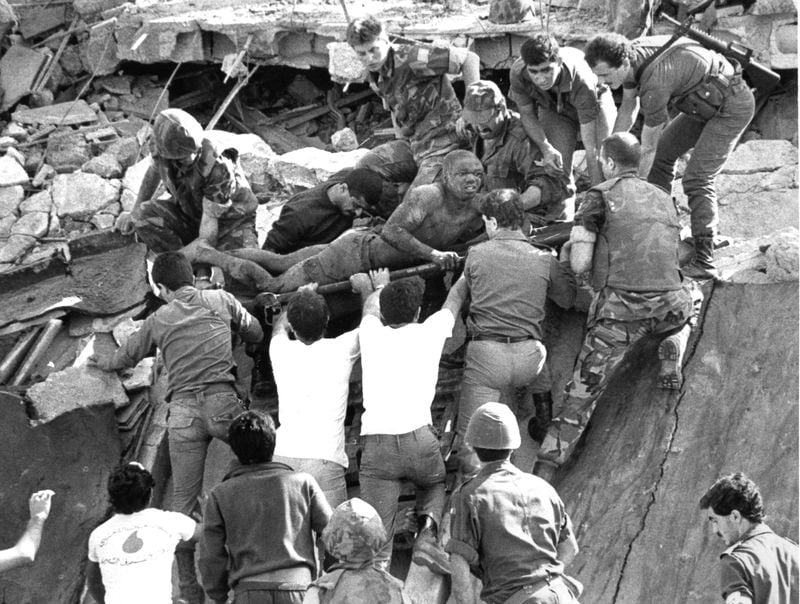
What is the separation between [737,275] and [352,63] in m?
5.20

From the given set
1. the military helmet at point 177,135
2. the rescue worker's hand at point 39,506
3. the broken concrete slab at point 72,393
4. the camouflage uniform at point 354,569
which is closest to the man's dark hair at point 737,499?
the camouflage uniform at point 354,569

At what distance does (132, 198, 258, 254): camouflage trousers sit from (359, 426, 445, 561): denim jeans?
2563 mm

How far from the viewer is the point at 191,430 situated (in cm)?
902

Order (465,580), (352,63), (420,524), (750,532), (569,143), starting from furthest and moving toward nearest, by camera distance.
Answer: (352,63) → (569,143) → (420,524) → (465,580) → (750,532)

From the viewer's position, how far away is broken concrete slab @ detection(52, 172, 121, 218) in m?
13.0

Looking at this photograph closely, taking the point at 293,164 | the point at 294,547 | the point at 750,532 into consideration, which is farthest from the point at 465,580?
the point at 293,164

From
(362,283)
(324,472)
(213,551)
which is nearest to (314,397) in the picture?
(324,472)

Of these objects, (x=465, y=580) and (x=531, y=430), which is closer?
(x=465, y=580)

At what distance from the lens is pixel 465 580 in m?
7.31

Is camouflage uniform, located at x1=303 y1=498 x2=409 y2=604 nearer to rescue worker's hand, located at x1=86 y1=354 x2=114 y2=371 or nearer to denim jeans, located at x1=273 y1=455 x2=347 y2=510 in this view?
denim jeans, located at x1=273 y1=455 x2=347 y2=510

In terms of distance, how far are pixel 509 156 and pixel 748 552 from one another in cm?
411

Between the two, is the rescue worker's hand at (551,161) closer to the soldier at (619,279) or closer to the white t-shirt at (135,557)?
the soldier at (619,279)

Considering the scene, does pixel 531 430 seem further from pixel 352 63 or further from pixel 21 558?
pixel 352 63

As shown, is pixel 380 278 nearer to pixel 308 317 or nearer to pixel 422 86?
pixel 308 317
